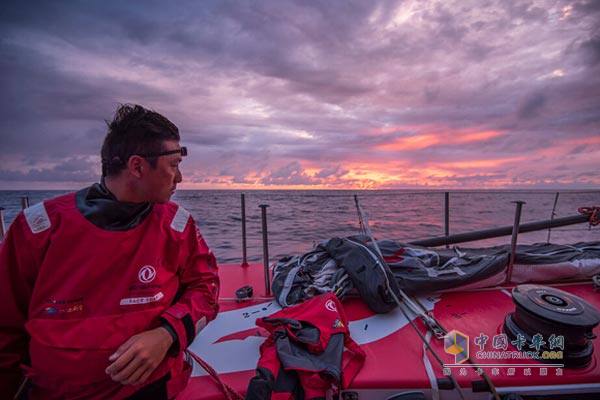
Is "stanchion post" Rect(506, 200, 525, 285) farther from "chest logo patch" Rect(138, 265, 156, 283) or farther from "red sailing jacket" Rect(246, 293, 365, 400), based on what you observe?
"chest logo patch" Rect(138, 265, 156, 283)

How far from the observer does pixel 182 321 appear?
3.81 ft

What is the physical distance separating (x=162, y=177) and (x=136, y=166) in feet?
0.39

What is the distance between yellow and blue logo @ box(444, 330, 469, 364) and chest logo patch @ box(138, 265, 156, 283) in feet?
5.91

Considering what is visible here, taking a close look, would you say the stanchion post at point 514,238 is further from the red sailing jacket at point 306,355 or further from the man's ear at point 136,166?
the man's ear at point 136,166

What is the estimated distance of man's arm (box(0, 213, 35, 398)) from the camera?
107 cm

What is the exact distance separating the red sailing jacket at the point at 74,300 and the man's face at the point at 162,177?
0.14 metres

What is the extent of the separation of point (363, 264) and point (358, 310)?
0.39 metres

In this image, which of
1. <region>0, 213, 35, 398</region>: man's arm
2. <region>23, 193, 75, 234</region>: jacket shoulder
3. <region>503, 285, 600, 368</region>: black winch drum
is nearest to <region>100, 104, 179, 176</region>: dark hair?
<region>23, 193, 75, 234</region>: jacket shoulder

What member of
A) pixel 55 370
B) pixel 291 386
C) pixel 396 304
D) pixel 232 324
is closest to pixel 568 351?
pixel 396 304

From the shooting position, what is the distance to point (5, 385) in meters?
1.12

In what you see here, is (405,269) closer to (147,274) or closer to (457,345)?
(457,345)

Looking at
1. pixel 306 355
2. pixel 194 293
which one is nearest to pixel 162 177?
pixel 194 293

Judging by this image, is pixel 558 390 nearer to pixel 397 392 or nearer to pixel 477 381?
pixel 477 381

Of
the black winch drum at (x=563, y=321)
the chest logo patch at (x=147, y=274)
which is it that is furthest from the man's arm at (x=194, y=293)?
the black winch drum at (x=563, y=321)
